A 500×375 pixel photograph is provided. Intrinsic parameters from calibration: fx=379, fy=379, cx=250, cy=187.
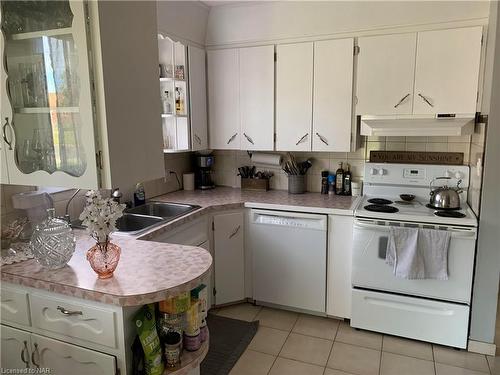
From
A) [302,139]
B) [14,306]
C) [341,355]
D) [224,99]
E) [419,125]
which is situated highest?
[224,99]

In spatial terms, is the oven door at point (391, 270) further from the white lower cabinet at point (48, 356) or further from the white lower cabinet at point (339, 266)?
the white lower cabinet at point (48, 356)

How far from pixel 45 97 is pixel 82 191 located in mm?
1003

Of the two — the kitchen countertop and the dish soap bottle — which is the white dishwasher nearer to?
the kitchen countertop

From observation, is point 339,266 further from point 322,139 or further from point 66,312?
point 66,312

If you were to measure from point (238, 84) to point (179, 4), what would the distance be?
2.45 ft

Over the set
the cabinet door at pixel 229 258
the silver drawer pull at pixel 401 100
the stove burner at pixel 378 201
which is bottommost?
the cabinet door at pixel 229 258

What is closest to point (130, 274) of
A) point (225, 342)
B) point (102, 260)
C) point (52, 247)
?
point (102, 260)

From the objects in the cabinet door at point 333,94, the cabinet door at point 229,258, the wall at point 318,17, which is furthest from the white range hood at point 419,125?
the cabinet door at point 229,258

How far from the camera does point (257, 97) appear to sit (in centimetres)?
312

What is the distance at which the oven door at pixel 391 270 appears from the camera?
2.42 m

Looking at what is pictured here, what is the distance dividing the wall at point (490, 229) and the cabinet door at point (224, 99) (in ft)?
5.96

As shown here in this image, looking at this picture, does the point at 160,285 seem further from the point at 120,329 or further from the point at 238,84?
the point at 238,84

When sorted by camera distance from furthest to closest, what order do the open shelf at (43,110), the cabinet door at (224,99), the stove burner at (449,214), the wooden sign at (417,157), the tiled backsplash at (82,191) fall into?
the cabinet door at (224,99)
the wooden sign at (417,157)
the stove burner at (449,214)
the tiled backsplash at (82,191)
the open shelf at (43,110)

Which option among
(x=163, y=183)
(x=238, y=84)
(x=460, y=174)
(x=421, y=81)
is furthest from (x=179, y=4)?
(x=460, y=174)
